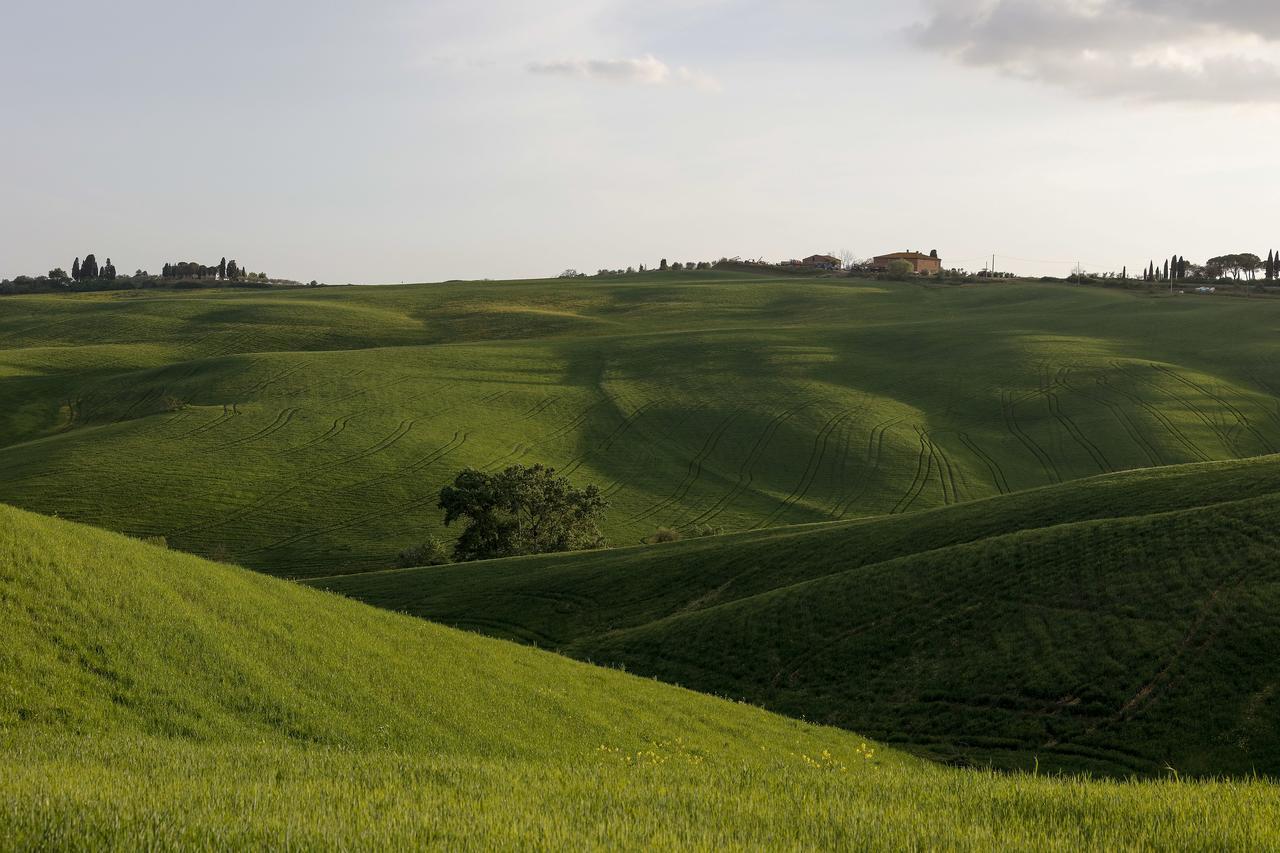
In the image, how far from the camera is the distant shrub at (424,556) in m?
61.6

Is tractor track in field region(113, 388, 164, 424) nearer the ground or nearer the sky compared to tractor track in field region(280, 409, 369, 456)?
nearer the sky

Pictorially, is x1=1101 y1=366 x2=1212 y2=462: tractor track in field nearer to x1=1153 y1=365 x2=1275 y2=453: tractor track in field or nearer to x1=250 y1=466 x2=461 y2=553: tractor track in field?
x1=1153 y1=365 x2=1275 y2=453: tractor track in field

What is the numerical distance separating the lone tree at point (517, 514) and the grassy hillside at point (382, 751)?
3745 cm

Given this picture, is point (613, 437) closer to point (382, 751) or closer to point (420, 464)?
point (420, 464)

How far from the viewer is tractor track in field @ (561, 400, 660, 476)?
3295 inches

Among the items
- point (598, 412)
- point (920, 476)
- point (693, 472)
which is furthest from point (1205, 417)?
point (598, 412)

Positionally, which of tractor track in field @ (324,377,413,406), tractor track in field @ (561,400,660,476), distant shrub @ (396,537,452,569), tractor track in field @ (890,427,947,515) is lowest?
distant shrub @ (396,537,452,569)

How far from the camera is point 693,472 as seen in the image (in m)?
84.6

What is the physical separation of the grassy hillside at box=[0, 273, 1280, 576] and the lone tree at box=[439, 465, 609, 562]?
185 inches

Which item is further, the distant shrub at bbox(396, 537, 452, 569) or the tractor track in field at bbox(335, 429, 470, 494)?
the tractor track in field at bbox(335, 429, 470, 494)

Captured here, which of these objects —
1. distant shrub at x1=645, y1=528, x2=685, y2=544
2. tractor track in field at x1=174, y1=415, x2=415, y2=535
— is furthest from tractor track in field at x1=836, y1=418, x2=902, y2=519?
tractor track in field at x1=174, y1=415, x2=415, y2=535

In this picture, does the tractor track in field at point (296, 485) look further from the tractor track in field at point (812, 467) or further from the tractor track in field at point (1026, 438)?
the tractor track in field at point (1026, 438)

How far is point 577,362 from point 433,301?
57181 millimetres

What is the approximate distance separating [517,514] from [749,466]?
86.6 feet
